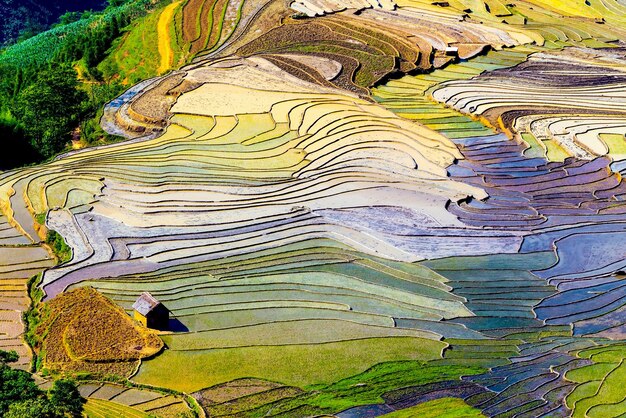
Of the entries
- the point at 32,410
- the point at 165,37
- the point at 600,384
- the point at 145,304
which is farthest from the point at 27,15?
the point at 600,384

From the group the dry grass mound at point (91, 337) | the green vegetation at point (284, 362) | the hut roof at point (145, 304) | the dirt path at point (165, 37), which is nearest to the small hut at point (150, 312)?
the hut roof at point (145, 304)

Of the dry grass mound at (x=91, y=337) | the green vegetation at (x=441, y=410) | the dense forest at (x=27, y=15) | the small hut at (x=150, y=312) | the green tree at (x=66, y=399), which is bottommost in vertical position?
the dense forest at (x=27, y=15)

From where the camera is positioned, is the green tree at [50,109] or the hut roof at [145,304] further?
the green tree at [50,109]

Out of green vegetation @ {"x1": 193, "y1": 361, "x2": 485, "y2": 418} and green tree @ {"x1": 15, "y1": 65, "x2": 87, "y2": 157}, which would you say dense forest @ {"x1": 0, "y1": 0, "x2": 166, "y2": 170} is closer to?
green tree @ {"x1": 15, "y1": 65, "x2": 87, "y2": 157}

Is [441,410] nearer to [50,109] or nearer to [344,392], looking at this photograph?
[344,392]

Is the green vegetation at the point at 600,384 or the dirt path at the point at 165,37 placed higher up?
the dirt path at the point at 165,37

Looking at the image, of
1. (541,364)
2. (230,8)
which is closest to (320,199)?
(541,364)

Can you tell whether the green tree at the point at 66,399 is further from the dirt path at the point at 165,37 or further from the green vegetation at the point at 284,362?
the dirt path at the point at 165,37
